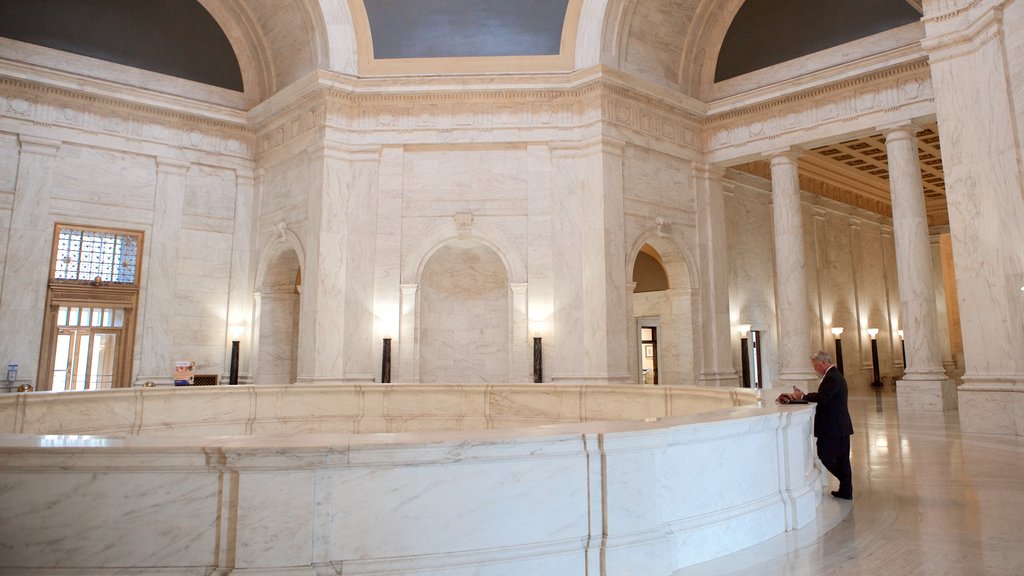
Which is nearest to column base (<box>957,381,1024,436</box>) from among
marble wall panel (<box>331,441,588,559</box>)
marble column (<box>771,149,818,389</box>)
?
marble column (<box>771,149,818,389</box>)

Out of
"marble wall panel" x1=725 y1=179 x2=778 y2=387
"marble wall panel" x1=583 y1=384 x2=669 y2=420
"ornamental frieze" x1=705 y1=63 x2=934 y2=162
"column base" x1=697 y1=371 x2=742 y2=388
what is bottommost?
"marble wall panel" x1=583 y1=384 x2=669 y2=420

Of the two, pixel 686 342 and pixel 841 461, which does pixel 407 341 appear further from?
pixel 841 461

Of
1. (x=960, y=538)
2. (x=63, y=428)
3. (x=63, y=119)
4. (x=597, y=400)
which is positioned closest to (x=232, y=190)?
(x=63, y=119)

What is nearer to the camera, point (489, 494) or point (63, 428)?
point (489, 494)

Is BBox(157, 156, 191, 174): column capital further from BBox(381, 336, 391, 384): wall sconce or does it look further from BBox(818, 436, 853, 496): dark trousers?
BBox(818, 436, 853, 496): dark trousers

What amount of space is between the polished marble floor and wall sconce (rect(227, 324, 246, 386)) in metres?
15.5

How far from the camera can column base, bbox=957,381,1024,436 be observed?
10.0 meters

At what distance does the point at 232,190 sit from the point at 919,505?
1831 cm

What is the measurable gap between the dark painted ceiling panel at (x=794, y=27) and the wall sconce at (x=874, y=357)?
1309 cm

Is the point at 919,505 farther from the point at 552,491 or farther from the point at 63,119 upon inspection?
the point at 63,119

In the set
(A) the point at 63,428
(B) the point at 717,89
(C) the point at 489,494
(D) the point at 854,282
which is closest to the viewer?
(C) the point at 489,494

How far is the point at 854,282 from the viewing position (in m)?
25.6

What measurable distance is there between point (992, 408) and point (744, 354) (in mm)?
9700

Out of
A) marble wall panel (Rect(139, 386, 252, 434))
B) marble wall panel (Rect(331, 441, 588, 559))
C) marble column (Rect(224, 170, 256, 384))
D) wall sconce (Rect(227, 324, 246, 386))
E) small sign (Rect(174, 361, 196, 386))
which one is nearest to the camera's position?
marble wall panel (Rect(331, 441, 588, 559))
